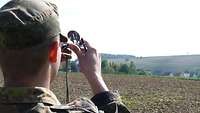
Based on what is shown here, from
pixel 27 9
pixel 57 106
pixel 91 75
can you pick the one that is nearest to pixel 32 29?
pixel 27 9

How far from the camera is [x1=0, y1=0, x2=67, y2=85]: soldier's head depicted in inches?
78.2

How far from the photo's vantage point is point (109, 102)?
7.63 ft

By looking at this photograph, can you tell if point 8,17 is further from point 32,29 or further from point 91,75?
point 91,75

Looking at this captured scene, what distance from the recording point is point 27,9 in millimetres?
1997

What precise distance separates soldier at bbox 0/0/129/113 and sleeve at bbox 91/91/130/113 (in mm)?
244

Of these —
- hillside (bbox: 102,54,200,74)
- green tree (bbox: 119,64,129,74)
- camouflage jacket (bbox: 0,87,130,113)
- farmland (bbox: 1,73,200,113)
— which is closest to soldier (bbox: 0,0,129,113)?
camouflage jacket (bbox: 0,87,130,113)

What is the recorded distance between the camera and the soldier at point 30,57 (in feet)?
6.51

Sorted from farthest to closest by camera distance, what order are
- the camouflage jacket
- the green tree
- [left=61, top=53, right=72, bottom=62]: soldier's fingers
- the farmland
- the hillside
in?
the hillside → the green tree → the farmland → [left=61, top=53, right=72, bottom=62]: soldier's fingers → the camouflage jacket

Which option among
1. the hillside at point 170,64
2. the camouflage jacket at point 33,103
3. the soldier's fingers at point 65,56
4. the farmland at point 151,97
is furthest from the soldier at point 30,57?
the hillside at point 170,64

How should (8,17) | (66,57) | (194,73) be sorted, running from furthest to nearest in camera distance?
(194,73) < (66,57) < (8,17)

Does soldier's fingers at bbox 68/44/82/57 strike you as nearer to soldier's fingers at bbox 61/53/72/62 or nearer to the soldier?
soldier's fingers at bbox 61/53/72/62

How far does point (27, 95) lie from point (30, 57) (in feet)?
0.46

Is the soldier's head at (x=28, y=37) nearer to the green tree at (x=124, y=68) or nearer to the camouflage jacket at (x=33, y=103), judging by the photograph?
the camouflage jacket at (x=33, y=103)

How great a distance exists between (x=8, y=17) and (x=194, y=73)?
13572cm
